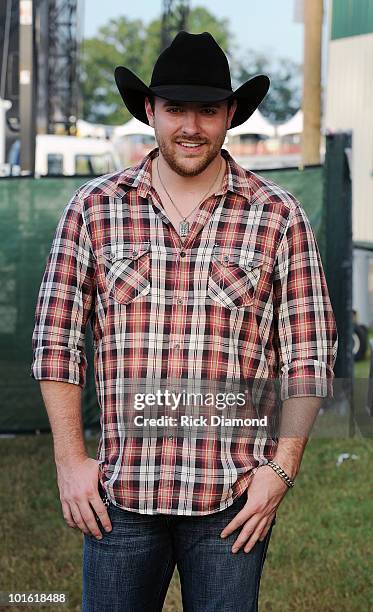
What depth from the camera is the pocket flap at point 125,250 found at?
2.52 metres

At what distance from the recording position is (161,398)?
2527 millimetres

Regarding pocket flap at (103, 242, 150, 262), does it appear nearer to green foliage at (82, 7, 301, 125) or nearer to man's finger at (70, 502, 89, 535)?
man's finger at (70, 502, 89, 535)

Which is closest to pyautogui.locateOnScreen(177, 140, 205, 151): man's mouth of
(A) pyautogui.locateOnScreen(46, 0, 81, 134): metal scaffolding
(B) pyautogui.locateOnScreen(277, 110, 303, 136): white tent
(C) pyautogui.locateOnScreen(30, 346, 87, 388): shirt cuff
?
(C) pyautogui.locateOnScreen(30, 346, 87, 388): shirt cuff

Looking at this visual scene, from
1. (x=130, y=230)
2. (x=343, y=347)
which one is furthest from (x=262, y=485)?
(x=343, y=347)

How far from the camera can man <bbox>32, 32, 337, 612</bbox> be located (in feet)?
8.21

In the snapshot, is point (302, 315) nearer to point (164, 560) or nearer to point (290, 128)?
point (164, 560)

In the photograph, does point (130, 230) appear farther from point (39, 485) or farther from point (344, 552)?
point (39, 485)

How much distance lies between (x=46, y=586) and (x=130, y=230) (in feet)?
9.34

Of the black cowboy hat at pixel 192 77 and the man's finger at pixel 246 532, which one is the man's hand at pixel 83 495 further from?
the black cowboy hat at pixel 192 77

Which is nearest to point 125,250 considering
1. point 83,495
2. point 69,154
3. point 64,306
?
point 64,306

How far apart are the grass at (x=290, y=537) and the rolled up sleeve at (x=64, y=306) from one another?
249 cm

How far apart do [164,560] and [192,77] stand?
3.73 feet

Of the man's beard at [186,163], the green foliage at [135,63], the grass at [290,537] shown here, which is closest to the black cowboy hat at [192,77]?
the man's beard at [186,163]

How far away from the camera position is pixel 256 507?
2502mm
